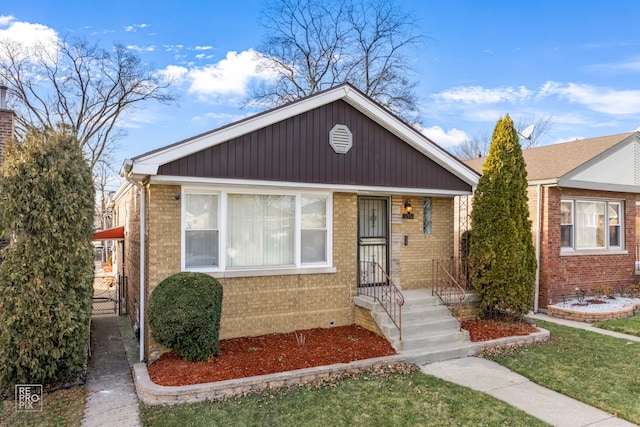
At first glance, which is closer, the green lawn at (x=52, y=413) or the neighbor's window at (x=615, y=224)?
the green lawn at (x=52, y=413)

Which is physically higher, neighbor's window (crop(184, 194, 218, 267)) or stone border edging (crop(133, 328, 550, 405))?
neighbor's window (crop(184, 194, 218, 267))

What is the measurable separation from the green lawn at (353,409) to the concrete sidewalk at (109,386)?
269mm

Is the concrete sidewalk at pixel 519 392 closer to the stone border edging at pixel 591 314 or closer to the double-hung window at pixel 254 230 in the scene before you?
the double-hung window at pixel 254 230

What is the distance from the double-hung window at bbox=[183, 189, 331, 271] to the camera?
746cm

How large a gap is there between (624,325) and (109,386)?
10482 millimetres

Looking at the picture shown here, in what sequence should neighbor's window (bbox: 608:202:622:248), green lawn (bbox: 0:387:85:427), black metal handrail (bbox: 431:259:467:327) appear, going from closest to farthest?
green lawn (bbox: 0:387:85:427) < black metal handrail (bbox: 431:259:467:327) < neighbor's window (bbox: 608:202:622:248)

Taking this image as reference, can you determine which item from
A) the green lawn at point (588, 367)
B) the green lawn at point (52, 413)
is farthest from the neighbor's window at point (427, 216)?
the green lawn at point (52, 413)

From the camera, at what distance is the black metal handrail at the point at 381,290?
788cm

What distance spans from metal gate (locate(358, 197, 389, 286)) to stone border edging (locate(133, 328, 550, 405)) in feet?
8.76

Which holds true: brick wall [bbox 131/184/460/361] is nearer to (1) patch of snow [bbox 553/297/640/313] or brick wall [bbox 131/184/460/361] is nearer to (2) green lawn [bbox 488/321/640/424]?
(2) green lawn [bbox 488/321/640/424]

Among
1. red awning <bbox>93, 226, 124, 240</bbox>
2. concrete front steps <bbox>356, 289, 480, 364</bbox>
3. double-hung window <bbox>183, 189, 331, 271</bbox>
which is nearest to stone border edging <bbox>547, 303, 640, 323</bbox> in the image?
concrete front steps <bbox>356, 289, 480, 364</bbox>

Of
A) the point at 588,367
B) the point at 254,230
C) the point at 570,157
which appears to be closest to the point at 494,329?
the point at 588,367

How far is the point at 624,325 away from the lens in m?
9.49

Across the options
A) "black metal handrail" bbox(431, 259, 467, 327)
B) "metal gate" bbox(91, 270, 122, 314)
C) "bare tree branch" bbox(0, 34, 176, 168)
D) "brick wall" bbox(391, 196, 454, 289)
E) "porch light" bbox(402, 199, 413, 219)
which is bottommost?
"metal gate" bbox(91, 270, 122, 314)
